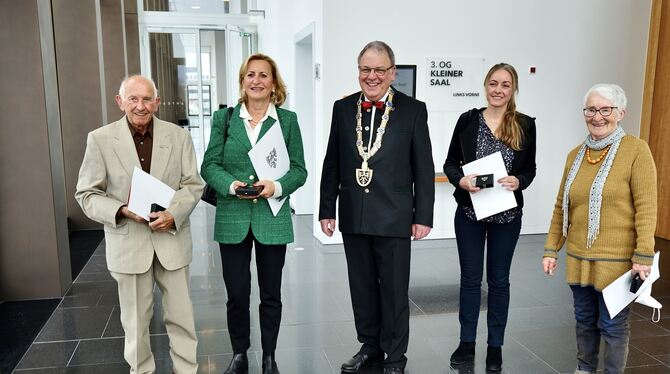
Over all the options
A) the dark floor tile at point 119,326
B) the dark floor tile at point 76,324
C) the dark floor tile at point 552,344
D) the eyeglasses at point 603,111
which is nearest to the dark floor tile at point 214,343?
the dark floor tile at point 119,326

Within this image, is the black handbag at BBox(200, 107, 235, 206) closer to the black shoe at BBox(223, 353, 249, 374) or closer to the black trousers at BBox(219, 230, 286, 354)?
the black trousers at BBox(219, 230, 286, 354)

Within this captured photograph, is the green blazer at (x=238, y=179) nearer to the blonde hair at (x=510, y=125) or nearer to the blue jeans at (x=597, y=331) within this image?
the blonde hair at (x=510, y=125)

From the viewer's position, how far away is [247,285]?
9.70 ft

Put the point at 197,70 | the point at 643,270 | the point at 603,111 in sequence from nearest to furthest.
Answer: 1. the point at 643,270
2. the point at 603,111
3. the point at 197,70

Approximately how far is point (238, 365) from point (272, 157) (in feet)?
3.96

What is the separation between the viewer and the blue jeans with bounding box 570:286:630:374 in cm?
259

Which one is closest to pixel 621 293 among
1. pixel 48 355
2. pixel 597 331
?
pixel 597 331

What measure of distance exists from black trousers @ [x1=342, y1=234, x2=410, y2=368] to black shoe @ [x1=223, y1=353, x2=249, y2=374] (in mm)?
688

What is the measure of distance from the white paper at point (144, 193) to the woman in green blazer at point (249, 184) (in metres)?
0.28

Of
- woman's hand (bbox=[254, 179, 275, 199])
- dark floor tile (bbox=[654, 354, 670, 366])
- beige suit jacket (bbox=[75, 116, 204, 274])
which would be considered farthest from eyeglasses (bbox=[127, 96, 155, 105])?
dark floor tile (bbox=[654, 354, 670, 366])

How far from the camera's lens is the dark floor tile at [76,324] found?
145 inches

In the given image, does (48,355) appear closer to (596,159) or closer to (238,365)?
(238,365)

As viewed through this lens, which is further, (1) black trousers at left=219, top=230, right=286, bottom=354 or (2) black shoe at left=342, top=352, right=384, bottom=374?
(2) black shoe at left=342, top=352, right=384, bottom=374

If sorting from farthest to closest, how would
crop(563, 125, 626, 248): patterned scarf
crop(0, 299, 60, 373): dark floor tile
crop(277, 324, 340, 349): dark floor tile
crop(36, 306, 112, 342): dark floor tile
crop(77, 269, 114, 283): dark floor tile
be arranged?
crop(77, 269, 114, 283): dark floor tile
crop(36, 306, 112, 342): dark floor tile
crop(277, 324, 340, 349): dark floor tile
crop(0, 299, 60, 373): dark floor tile
crop(563, 125, 626, 248): patterned scarf
